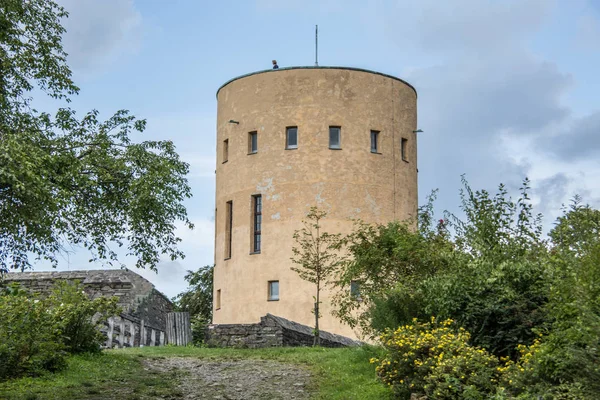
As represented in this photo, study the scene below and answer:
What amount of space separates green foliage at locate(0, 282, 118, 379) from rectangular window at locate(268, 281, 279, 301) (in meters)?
15.0

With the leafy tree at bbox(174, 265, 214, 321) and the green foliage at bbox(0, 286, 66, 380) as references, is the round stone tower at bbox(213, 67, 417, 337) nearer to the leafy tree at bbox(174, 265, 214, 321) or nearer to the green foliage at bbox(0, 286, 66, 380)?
the leafy tree at bbox(174, 265, 214, 321)

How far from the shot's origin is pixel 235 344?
85.6 feet

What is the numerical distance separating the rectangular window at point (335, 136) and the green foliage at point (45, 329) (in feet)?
55.1

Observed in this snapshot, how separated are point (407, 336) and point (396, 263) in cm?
845

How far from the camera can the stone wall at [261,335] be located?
1008 inches

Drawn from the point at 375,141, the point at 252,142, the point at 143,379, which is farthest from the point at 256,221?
the point at 143,379

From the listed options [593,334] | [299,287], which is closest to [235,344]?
[299,287]

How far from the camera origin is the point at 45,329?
704 inches

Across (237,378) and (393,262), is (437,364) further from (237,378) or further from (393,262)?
(393,262)

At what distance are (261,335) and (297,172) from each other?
11.0 m

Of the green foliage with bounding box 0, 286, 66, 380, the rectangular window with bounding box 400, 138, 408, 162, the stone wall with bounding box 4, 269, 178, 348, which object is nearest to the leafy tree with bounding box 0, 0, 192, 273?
the green foliage with bounding box 0, 286, 66, 380

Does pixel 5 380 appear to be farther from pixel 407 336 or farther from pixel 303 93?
pixel 303 93

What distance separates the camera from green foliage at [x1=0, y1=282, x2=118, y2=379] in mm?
16875

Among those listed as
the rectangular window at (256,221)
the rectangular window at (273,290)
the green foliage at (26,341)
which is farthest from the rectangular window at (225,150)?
the green foliage at (26,341)
